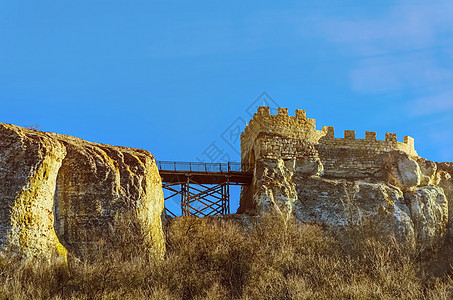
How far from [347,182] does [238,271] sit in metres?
9.85

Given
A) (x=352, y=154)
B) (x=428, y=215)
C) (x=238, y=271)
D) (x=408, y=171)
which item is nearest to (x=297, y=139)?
(x=352, y=154)

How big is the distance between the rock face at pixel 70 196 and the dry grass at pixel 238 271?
31.7 inches

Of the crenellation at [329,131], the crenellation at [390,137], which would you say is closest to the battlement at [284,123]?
the crenellation at [329,131]

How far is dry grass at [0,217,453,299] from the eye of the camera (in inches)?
952

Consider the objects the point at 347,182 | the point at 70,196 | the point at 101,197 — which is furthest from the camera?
the point at 347,182

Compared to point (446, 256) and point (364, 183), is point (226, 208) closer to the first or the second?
point (364, 183)

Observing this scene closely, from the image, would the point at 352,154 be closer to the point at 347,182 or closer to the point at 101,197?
the point at 347,182

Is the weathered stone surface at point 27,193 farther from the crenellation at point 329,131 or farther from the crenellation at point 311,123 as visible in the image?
the crenellation at point 329,131

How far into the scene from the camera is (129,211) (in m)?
27.1

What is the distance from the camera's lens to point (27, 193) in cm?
2422

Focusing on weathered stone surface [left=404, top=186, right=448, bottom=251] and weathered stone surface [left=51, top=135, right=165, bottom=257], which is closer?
weathered stone surface [left=51, top=135, right=165, bottom=257]

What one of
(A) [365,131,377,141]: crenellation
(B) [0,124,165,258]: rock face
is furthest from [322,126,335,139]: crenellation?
(B) [0,124,165,258]: rock face

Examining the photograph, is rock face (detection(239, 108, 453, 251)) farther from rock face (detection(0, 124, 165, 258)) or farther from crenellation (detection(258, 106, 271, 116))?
rock face (detection(0, 124, 165, 258))

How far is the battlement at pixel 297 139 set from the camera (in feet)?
121
